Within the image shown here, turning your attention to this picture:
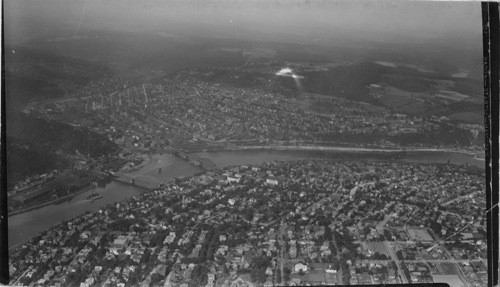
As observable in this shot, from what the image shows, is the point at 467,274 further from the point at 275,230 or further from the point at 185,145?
the point at 185,145

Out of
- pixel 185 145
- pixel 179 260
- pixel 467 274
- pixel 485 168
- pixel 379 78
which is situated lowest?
pixel 467 274

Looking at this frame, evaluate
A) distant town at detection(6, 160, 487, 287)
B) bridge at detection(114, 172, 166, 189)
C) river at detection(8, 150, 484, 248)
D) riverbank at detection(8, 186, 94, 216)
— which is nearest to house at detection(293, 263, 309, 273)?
distant town at detection(6, 160, 487, 287)

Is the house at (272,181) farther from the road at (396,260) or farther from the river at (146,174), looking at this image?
the road at (396,260)

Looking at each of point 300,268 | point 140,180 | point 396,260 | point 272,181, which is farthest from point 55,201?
point 396,260

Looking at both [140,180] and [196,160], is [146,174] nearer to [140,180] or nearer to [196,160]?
[140,180]

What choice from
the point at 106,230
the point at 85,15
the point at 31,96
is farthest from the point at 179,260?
the point at 85,15

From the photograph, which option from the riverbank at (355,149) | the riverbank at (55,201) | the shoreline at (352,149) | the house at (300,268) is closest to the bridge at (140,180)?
the riverbank at (55,201)
